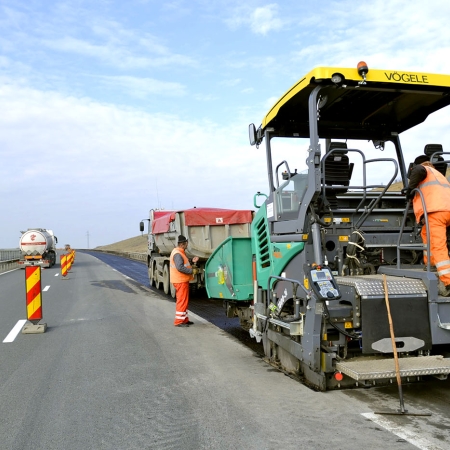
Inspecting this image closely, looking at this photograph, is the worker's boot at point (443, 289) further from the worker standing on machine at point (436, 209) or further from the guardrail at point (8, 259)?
the guardrail at point (8, 259)

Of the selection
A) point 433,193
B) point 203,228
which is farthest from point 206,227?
point 433,193

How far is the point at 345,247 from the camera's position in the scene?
537 centimetres

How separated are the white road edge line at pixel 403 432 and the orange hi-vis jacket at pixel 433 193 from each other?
2089mm

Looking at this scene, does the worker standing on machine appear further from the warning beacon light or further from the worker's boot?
the warning beacon light

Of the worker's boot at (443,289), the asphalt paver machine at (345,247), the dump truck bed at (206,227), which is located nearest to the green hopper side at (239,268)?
the asphalt paver machine at (345,247)

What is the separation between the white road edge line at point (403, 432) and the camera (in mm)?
3575

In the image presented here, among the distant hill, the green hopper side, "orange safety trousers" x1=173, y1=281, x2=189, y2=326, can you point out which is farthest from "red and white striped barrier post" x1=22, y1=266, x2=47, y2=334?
the distant hill

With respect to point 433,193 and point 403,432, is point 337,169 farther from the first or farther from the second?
point 403,432

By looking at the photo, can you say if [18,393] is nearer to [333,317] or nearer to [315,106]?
[333,317]

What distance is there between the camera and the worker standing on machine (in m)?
4.67

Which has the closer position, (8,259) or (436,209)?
(436,209)

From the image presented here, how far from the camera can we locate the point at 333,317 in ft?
15.1

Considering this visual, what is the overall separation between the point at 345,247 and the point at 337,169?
0.91m

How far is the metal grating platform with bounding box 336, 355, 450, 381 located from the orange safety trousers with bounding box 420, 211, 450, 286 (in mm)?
757
